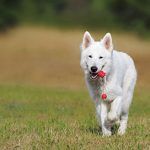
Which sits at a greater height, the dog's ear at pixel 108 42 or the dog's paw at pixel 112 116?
the dog's ear at pixel 108 42

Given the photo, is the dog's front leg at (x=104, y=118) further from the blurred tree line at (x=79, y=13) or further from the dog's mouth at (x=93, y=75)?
the blurred tree line at (x=79, y=13)

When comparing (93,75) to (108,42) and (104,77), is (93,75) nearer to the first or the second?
(104,77)

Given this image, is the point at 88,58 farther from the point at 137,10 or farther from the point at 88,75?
the point at 137,10

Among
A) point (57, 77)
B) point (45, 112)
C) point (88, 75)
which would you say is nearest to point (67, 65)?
point (57, 77)

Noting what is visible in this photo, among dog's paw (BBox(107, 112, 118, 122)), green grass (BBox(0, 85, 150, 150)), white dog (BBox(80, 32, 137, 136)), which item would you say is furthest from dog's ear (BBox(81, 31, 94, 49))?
green grass (BBox(0, 85, 150, 150))

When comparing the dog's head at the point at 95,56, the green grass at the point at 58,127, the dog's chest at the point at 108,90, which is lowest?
the green grass at the point at 58,127

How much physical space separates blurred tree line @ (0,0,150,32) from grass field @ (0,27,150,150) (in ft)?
2.29

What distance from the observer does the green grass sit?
8.86 m

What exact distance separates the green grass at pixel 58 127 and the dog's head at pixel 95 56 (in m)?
0.98

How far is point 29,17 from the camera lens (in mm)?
35531

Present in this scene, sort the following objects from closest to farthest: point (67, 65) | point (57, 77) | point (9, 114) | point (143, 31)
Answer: point (9, 114) < point (57, 77) < point (67, 65) < point (143, 31)

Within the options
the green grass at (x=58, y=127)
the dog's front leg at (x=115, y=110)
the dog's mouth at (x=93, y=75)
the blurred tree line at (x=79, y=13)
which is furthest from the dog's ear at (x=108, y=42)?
the blurred tree line at (x=79, y=13)

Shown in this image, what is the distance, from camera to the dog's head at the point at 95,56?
9.47m

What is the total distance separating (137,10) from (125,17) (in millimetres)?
845
